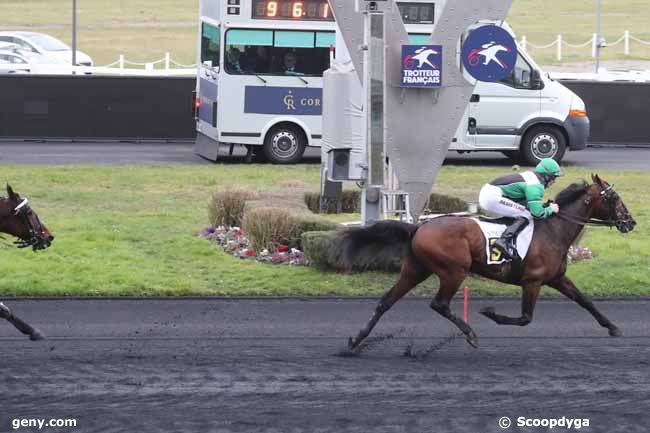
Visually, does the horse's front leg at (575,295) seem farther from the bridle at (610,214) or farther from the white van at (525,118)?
the white van at (525,118)

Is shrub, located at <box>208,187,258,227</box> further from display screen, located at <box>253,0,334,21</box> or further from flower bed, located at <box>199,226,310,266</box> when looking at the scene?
display screen, located at <box>253,0,334,21</box>

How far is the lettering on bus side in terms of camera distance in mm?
24078

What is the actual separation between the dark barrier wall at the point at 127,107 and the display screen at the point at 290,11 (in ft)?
11.8

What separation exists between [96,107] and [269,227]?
12301 millimetres

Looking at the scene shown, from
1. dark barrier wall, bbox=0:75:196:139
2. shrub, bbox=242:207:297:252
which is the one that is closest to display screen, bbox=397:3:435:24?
dark barrier wall, bbox=0:75:196:139

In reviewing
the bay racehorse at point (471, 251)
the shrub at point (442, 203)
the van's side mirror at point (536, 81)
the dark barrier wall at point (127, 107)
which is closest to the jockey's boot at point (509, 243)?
the bay racehorse at point (471, 251)

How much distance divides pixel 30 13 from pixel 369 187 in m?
43.4

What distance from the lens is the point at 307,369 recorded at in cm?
1027

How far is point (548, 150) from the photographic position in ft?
81.6

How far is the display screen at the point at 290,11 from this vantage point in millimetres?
23641

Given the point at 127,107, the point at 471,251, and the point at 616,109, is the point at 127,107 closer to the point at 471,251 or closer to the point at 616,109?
the point at 616,109

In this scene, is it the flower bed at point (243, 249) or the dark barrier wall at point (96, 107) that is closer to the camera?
the flower bed at point (243, 249)

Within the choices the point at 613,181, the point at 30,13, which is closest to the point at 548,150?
the point at 613,181

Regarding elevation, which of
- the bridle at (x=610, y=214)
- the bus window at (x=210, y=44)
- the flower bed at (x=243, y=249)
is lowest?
the flower bed at (x=243, y=249)
